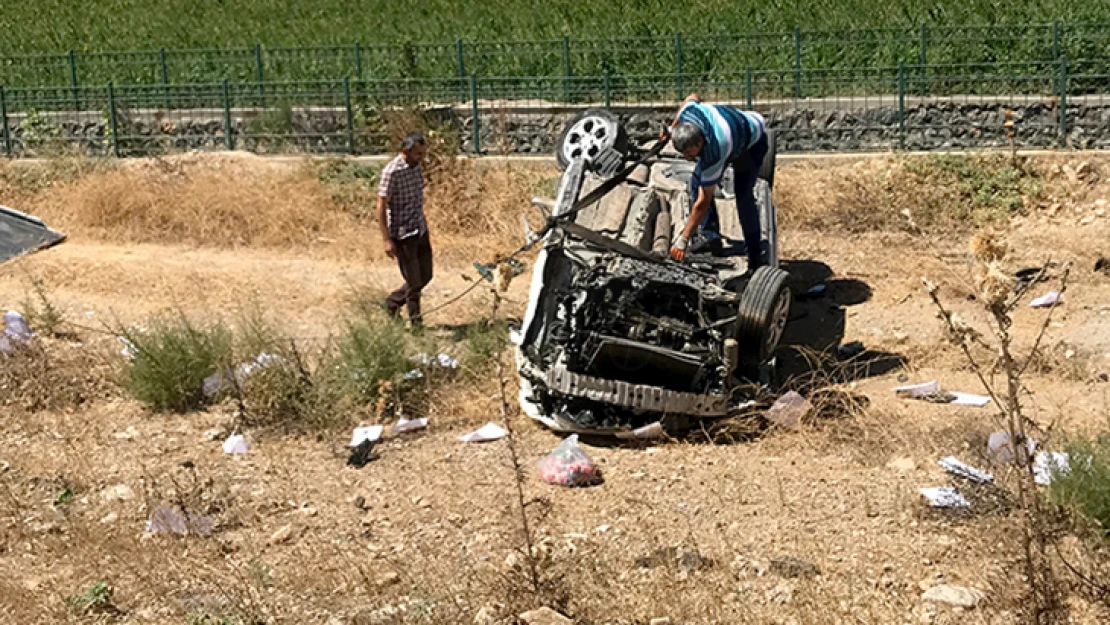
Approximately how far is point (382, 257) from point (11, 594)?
8.20 m

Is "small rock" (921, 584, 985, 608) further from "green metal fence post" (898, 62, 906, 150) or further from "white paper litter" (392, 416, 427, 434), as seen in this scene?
"green metal fence post" (898, 62, 906, 150)

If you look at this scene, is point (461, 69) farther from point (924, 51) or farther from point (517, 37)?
point (924, 51)

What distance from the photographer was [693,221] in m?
10.1

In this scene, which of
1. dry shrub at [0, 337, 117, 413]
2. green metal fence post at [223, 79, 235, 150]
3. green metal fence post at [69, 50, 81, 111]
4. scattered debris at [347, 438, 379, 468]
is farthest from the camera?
green metal fence post at [69, 50, 81, 111]

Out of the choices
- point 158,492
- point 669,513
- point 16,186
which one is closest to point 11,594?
point 158,492

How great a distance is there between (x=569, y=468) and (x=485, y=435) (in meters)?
1.13

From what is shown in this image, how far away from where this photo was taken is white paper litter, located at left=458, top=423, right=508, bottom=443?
9.62 metres

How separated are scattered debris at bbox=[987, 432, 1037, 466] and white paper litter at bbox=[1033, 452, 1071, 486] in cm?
26

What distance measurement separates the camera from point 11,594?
7.27 m

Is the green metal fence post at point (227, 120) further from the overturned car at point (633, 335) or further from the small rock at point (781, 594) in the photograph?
the small rock at point (781, 594)

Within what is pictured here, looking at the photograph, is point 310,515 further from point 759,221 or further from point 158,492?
point 759,221

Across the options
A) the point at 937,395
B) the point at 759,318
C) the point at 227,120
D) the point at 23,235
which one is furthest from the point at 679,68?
the point at 23,235

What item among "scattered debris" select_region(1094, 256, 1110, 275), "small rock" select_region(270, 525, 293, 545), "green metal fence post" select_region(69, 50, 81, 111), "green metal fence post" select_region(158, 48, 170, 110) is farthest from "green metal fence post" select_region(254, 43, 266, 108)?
"small rock" select_region(270, 525, 293, 545)

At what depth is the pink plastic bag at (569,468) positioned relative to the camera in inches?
340
